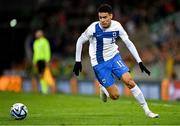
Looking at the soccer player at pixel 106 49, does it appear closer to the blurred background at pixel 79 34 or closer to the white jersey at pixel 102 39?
the white jersey at pixel 102 39

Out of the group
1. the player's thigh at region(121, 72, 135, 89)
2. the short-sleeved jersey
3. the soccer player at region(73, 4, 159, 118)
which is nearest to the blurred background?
the soccer player at region(73, 4, 159, 118)

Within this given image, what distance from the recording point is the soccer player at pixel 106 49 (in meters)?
15.6

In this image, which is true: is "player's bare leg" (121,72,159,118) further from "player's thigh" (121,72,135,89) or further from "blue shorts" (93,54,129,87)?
"blue shorts" (93,54,129,87)

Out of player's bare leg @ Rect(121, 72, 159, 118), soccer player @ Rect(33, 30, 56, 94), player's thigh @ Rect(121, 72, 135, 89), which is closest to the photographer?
player's bare leg @ Rect(121, 72, 159, 118)

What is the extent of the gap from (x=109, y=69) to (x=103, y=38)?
716 mm

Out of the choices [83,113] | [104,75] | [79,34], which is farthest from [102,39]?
[79,34]

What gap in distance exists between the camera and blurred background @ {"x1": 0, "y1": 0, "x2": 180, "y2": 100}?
3023 centimetres

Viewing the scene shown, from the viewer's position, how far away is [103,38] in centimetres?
1598

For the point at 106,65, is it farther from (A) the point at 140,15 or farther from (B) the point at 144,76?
(A) the point at 140,15

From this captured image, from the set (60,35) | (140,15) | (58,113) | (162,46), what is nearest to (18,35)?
(60,35)

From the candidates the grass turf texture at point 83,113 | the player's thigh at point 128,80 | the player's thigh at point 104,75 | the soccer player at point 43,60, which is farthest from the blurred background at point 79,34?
the player's thigh at point 128,80

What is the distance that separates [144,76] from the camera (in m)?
31.6

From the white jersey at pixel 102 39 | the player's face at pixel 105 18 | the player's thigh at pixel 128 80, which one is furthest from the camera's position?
the white jersey at pixel 102 39

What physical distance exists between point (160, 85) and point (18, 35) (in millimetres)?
14293
